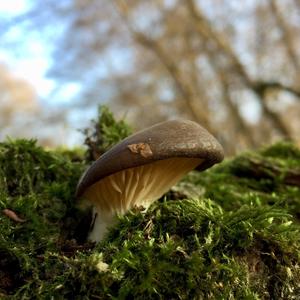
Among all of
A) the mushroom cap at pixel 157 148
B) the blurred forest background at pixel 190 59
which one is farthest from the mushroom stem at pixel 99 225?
the blurred forest background at pixel 190 59

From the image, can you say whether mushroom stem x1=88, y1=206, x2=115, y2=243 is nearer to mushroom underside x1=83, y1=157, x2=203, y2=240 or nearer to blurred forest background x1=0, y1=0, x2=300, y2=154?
mushroom underside x1=83, y1=157, x2=203, y2=240

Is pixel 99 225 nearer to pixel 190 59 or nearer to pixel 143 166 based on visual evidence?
pixel 143 166

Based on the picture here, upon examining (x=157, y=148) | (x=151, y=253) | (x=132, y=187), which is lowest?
(x=151, y=253)

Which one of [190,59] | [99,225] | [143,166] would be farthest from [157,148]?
[190,59]

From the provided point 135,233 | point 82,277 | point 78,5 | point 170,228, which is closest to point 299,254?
point 170,228

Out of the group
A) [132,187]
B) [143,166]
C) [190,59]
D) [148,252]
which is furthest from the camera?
[190,59]

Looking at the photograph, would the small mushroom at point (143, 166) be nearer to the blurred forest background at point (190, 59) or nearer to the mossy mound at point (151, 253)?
the mossy mound at point (151, 253)

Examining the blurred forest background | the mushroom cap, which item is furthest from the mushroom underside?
the blurred forest background
